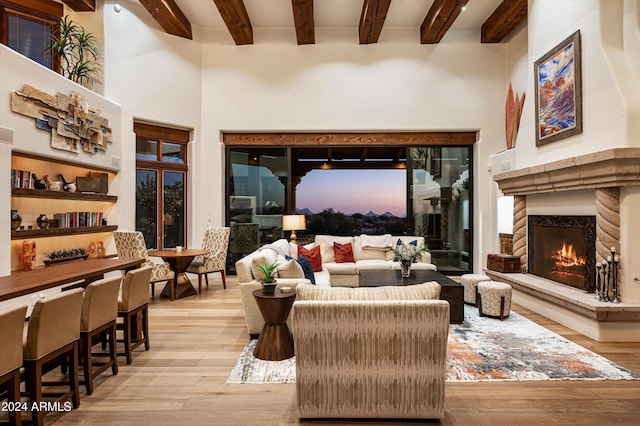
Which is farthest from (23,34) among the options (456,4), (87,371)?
(456,4)

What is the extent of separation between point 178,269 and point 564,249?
5349 millimetres

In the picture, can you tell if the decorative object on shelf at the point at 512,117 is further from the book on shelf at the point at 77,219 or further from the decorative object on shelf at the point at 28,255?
the decorative object on shelf at the point at 28,255

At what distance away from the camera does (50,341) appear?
2.17 meters

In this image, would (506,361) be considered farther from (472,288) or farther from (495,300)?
(472,288)

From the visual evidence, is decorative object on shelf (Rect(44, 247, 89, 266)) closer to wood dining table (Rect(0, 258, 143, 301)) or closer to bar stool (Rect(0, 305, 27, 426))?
wood dining table (Rect(0, 258, 143, 301))

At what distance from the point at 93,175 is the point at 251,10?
3.89m

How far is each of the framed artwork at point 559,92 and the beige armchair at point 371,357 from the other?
3.54 meters

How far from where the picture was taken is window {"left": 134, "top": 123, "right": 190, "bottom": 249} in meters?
6.49

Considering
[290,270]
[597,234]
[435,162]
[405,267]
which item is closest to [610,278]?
[597,234]

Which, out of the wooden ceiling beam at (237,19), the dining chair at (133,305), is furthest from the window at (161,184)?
the dining chair at (133,305)

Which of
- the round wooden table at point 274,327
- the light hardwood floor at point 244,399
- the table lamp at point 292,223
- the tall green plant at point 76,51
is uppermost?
the tall green plant at point 76,51

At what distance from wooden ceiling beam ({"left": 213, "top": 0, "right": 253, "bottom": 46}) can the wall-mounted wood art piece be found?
255cm

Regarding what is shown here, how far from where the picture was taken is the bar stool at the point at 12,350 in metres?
1.84

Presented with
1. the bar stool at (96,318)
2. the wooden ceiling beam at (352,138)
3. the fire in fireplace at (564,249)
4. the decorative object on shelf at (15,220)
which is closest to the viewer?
the bar stool at (96,318)
